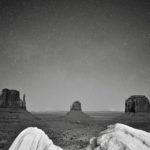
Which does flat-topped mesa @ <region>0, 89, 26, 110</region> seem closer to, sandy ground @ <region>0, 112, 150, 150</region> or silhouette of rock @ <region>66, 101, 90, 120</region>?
sandy ground @ <region>0, 112, 150, 150</region>

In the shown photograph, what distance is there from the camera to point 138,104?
117 m

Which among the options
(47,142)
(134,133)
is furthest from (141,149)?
(47,142)

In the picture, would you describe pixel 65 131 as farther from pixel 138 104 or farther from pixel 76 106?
pixel 76 106

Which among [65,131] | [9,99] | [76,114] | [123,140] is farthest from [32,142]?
[76,114]

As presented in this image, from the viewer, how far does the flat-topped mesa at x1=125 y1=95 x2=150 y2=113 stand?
116275mm

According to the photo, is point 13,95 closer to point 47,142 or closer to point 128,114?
point 128,114

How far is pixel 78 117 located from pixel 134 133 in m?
159

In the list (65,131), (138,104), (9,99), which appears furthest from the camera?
(138,104)

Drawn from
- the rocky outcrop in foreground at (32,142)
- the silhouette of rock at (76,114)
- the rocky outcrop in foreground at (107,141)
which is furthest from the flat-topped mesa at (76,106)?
the rocky outcrop in foreground at (32,142)

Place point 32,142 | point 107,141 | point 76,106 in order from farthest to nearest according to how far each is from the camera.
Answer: point 76,106 → point 107,141 → point 32,142

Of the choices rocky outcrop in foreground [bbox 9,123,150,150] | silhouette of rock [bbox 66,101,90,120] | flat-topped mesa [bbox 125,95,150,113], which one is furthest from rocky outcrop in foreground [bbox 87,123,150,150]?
silhouette of rock [bbox 66,101,90,120]

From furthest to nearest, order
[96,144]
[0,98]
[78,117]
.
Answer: [78,117]
[0,98]
[96,144]

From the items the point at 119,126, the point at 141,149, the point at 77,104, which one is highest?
the point at 119,126

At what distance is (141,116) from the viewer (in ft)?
378
